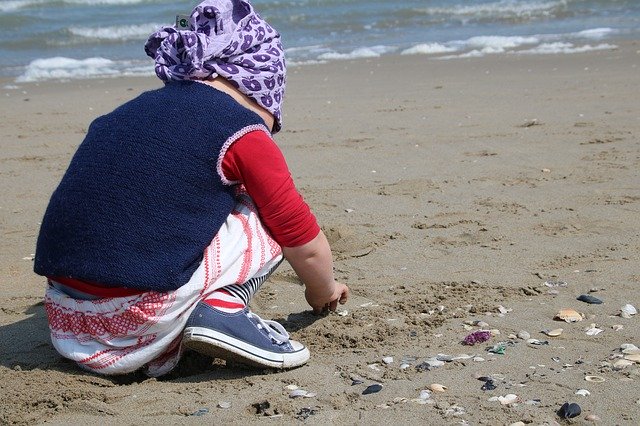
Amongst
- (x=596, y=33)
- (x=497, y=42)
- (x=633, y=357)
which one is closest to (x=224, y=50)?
(x=633, y=357)

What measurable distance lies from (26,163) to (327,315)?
312cm

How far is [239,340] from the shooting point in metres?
2.44

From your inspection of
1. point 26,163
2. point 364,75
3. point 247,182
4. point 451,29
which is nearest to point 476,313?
point 247,182

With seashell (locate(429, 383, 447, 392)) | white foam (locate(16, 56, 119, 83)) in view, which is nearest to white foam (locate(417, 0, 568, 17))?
white foam (locate(16, 56, 119, 83))

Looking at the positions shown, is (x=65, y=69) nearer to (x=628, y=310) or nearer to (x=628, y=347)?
(x=628, y=310)

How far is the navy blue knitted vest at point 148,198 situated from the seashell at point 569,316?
119 centimetres

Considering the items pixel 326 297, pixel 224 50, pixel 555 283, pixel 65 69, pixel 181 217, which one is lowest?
pixel 555 283

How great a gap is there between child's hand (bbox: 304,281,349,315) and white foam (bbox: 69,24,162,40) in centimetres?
1149

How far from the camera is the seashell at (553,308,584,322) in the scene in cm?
282

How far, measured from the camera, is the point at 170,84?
98.8 inches

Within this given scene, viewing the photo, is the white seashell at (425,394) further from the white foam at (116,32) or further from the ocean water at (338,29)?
the white foam at (116,32)

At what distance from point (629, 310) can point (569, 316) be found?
203 mm

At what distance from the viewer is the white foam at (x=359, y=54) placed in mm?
10547

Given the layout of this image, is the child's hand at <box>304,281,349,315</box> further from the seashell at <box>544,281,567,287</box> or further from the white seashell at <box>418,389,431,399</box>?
the seashell at <box>544,281,567,287</box>
